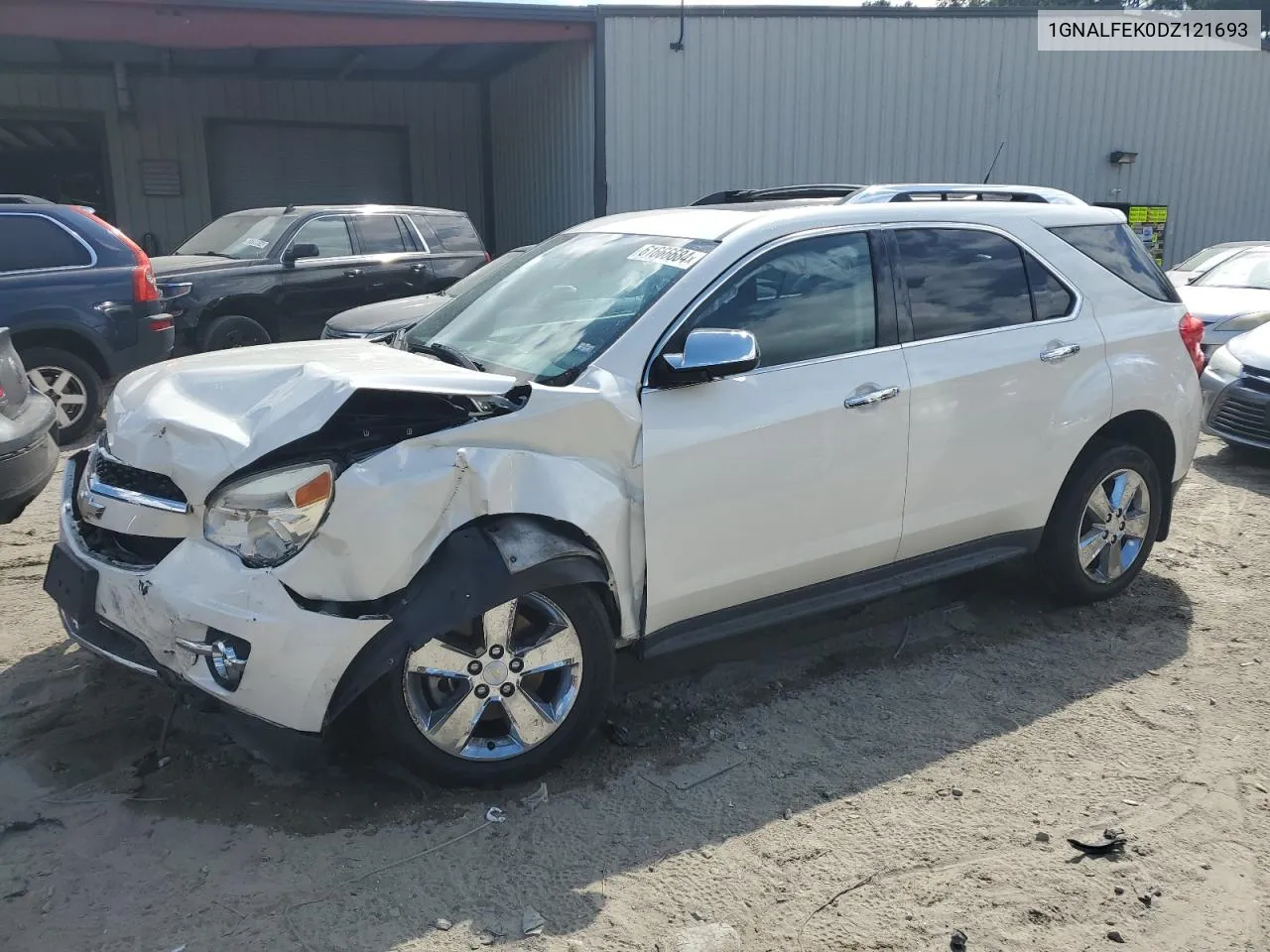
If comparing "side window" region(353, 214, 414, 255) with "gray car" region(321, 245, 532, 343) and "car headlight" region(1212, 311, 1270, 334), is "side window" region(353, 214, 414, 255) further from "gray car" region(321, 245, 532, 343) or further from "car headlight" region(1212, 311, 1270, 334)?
"car headlight" region(1212, 311, 1270, 334)

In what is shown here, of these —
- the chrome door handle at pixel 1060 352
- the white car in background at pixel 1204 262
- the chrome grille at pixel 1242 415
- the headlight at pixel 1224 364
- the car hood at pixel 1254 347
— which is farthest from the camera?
the white car in background at pixel 1204 262

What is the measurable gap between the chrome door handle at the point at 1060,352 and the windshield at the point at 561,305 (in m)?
1.55

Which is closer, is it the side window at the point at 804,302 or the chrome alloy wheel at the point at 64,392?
the side window at the point at 804,302

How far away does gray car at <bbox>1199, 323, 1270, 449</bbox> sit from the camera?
7.20m

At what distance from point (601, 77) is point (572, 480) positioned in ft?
37.6

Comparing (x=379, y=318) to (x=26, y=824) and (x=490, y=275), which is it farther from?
(x=26, y=824)

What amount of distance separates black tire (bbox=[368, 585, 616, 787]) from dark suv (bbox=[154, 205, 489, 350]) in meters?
7.32

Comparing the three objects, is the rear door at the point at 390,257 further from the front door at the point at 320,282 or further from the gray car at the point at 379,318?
the gray car at the point at 379,318

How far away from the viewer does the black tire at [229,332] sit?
9.48 m

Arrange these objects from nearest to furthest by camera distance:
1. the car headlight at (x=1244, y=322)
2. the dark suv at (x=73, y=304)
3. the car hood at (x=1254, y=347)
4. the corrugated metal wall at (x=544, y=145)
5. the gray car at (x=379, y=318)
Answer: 1. the car hood at (x=1254, y=347)
2. the gray car at (x=379, y=318)
3. the dark suv at (x=73, y=304)
4. the car headlight at (x=1244, y=322)
5. the corrugated metal wall at (x=544, y=145)

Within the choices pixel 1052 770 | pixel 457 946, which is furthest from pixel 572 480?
pixel 1052 770

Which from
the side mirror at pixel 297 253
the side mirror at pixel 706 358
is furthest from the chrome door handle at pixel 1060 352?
A: the side mirror at pixel 297 253

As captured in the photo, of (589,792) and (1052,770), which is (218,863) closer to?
(589,792)

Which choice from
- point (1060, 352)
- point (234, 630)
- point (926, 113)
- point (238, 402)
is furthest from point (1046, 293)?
point (926, 113)
